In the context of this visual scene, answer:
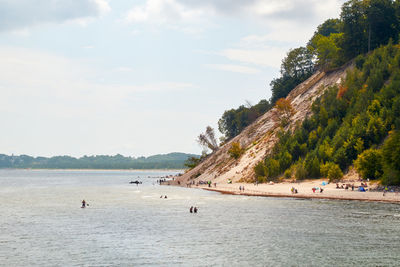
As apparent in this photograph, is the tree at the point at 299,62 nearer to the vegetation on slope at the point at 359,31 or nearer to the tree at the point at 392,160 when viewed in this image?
the vegetation on slope at the point at 359,31

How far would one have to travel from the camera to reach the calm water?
4275 centimetres

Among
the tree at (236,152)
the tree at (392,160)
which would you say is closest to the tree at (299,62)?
the tree at (236,152)

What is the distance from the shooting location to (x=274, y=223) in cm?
6322

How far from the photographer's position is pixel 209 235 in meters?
56.0

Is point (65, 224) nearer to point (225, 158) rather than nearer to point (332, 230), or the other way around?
point (332, 230)

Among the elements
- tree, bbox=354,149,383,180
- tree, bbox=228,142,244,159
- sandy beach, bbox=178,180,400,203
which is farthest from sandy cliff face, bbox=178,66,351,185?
tree, bbox=354,149,383,180

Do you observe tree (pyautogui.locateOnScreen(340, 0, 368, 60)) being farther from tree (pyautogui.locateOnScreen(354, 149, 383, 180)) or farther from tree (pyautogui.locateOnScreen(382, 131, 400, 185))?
tree (pyautogui.locateOnScreen(382, 131, 400, 185))

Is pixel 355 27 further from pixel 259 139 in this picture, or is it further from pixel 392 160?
pixel 392 160

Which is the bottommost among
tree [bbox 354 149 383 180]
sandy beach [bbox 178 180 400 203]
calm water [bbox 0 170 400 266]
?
calm water [bbox 0 170 400 266]

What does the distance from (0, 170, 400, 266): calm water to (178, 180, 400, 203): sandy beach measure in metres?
4.29

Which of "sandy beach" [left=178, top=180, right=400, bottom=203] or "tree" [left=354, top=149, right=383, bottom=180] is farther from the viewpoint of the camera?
"tree" [left=354, top=149, right=383, bottom=180]

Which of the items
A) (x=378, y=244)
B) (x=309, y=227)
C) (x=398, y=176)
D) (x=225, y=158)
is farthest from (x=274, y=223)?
(x=225, y=158)

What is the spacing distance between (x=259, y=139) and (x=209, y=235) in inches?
3929

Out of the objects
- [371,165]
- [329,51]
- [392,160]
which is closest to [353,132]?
[371,165]
